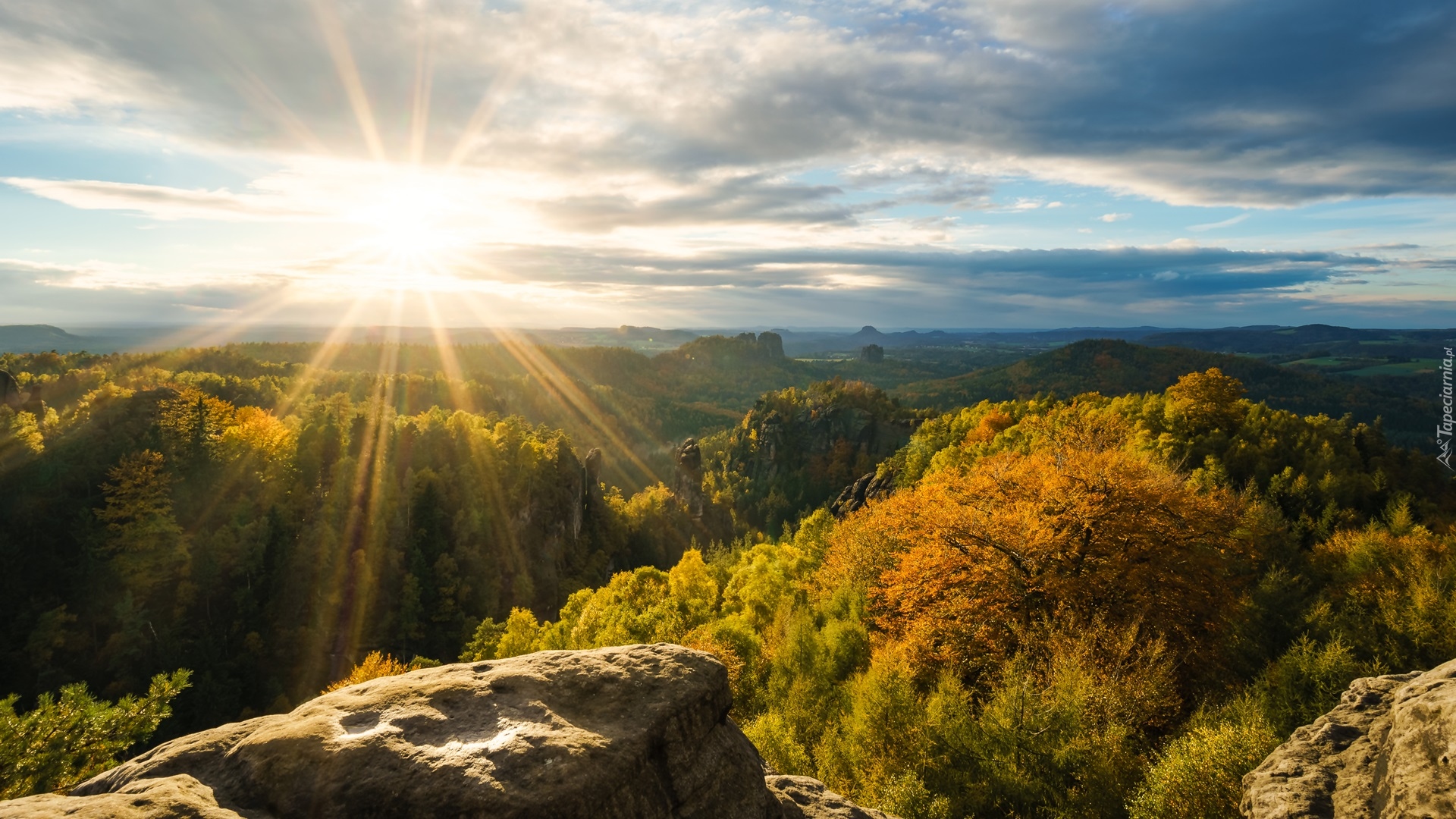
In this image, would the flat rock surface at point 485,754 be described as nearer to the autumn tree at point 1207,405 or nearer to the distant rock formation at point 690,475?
the autumn tree at point 1207,405

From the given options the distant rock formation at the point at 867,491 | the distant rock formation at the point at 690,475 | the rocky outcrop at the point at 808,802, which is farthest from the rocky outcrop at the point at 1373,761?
the distant rock formation at the point at 690,475

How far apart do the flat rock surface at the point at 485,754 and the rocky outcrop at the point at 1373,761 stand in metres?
9.32

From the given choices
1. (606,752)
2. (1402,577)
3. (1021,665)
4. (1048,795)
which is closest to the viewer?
(606,752)

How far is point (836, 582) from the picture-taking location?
41750mm

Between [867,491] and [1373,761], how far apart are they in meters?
86.7

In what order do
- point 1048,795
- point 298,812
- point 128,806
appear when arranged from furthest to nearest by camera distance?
point 1048,795 < point 298,812 < point 128,806

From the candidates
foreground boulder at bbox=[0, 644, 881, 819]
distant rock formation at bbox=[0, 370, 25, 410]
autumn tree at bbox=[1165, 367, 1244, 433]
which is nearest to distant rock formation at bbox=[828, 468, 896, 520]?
autumn tree at bbox=[1165, 367, 1244, 433]

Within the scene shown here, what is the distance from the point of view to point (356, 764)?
323 inches

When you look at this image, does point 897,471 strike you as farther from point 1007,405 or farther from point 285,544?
point 285,544

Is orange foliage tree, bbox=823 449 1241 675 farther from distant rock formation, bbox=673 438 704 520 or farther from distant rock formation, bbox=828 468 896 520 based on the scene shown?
distant rock formation, bbox=673 438 704 520

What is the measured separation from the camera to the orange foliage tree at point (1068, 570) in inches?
1114

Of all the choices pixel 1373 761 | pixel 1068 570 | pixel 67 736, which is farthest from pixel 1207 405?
pixel 67 736

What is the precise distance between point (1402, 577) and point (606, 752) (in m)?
42.7

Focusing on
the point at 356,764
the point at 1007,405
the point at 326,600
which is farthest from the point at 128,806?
the point at 1007,405
